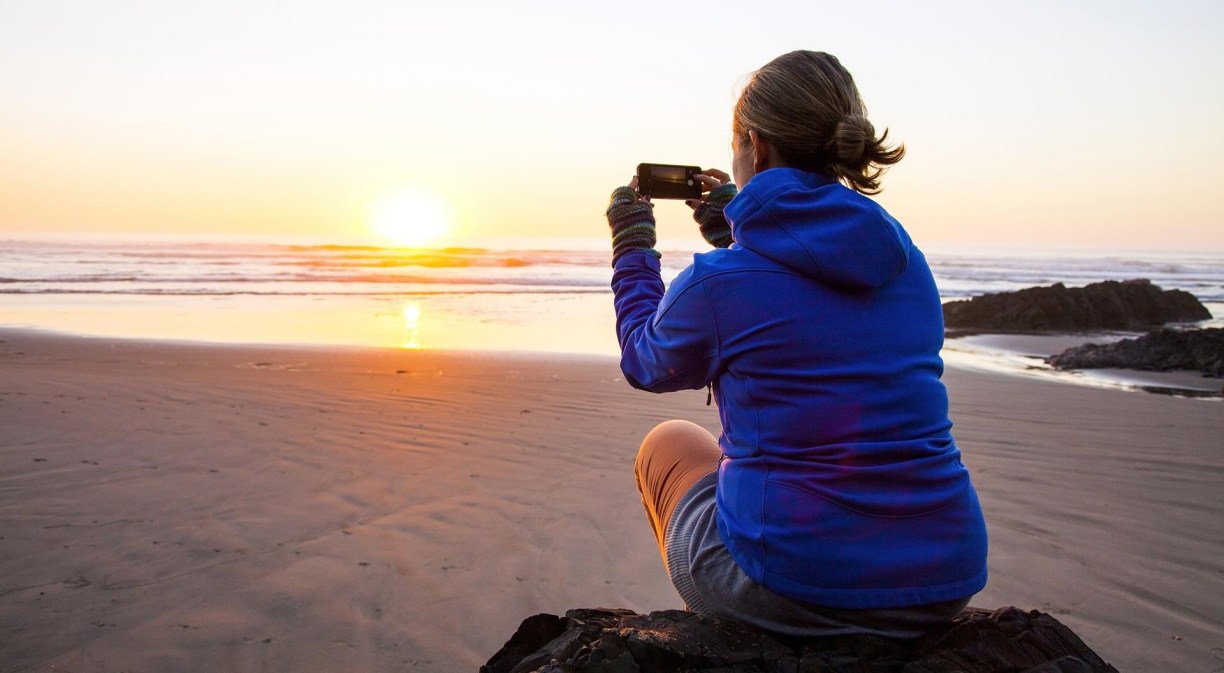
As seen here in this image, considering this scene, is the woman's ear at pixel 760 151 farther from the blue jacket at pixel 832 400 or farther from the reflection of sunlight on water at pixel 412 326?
the reflection of sunlight on water at pixel 412 326

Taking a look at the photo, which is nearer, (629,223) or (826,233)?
(826,233)

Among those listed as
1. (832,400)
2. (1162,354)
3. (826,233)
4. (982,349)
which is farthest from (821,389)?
(982,349)

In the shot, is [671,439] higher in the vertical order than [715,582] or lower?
higher

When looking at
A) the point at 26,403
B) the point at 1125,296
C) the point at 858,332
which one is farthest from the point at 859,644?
the point at 1125,296

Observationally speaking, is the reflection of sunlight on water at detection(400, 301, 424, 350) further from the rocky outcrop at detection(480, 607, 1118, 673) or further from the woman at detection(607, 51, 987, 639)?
the woman at detection(607, 51, 987, 639)

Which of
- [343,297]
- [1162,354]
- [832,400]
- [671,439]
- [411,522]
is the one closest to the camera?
[832,400]

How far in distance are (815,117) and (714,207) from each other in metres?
0.62

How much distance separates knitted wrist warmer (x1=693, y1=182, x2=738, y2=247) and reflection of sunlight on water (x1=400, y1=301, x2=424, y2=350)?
9683mm

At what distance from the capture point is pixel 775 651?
1.75 meters

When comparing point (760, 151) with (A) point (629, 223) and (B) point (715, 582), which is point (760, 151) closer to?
(A) point (629, 223)

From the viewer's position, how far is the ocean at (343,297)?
13.0 metres

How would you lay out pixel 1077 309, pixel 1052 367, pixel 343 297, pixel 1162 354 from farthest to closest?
1. pixel 343 297
2. pixel 1077 309
3. pixel 1052 367
4. pixel 1162 354

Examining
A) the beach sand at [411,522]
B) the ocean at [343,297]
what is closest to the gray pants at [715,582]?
the beach sand at [411,522]

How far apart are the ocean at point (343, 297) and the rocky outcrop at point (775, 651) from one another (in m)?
9.39
